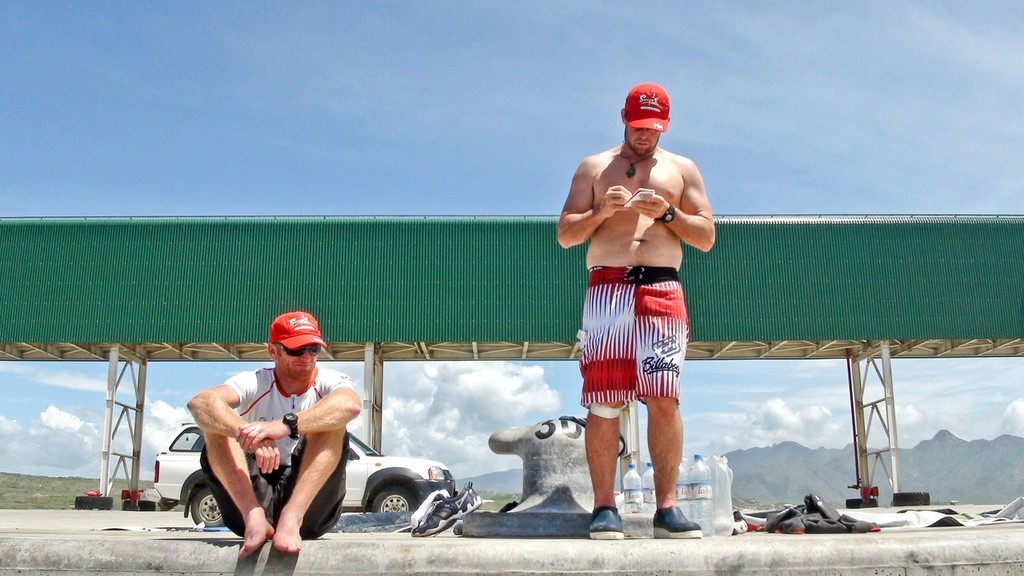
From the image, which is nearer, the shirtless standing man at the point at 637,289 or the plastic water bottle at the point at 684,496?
the shirtless standing man at the point at 637,289

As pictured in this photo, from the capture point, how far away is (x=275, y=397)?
391 cm

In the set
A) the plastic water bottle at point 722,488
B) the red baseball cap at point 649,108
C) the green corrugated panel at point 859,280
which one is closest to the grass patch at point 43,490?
the green corrugated panel at point 859,280

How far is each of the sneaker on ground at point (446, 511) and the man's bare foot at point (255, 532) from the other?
2.16m

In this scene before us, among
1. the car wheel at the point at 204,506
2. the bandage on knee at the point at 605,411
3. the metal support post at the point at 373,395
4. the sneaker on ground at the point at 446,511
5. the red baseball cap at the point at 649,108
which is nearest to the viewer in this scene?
the bandage on knee at the point at 605,411

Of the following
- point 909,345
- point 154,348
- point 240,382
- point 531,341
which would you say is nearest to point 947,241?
point 909,345

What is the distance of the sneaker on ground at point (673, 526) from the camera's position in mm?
3730

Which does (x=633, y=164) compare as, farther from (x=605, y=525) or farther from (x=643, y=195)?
(x=605, y=525)

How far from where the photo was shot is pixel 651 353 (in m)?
3.93

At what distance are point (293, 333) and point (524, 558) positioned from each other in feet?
4.71

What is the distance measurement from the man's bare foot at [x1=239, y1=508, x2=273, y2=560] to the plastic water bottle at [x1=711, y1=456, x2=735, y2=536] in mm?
2555

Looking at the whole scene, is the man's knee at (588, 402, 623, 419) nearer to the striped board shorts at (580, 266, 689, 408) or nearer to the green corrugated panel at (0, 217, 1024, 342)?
the striped board shorts at (580, 266, 689, 408)

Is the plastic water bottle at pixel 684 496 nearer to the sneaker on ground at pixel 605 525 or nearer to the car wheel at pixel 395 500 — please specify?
the sneaker on ground at pixel 605 525

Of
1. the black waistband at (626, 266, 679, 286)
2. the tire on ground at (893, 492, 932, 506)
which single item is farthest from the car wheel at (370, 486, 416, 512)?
the tire on ground at (893, 492, 932, 506)

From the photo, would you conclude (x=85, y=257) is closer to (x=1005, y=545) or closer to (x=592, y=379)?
(x=592, y=379)
